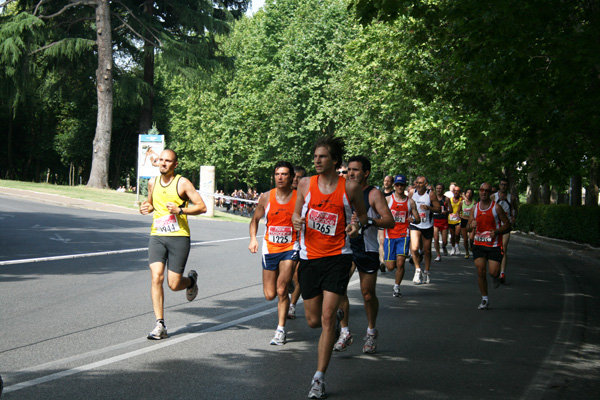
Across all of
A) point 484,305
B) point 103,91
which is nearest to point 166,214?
point 484,305

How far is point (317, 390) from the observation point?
5289 mm

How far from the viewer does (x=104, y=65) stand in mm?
35156

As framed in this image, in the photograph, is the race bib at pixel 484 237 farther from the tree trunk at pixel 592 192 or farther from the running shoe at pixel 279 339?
the tree trunk at pixel 592 192

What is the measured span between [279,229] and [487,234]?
3776 mm

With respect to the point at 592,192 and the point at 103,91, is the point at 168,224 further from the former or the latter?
the point at 103,91

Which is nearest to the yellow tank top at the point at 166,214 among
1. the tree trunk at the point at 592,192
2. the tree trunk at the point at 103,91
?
the tree trunk at the point at 592,192

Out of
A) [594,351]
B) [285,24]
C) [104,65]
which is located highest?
[285,24]

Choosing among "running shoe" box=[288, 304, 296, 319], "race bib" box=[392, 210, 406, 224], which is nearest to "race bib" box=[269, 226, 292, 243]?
"running shoe" box=[288, 304, 296, 319]

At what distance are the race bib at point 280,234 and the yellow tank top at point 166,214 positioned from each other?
2.96ft

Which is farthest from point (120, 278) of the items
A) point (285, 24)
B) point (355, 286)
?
point (285, 24)

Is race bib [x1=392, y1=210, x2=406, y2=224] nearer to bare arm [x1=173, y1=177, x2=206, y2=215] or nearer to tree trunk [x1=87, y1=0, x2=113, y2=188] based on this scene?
bare arm [x1=173, y1=177, x2=206, y2=215]

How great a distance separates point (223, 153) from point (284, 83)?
1292 cm

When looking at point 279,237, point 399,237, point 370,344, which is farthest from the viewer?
point 399,237

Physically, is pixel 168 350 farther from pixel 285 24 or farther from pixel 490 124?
pixel 285 24
